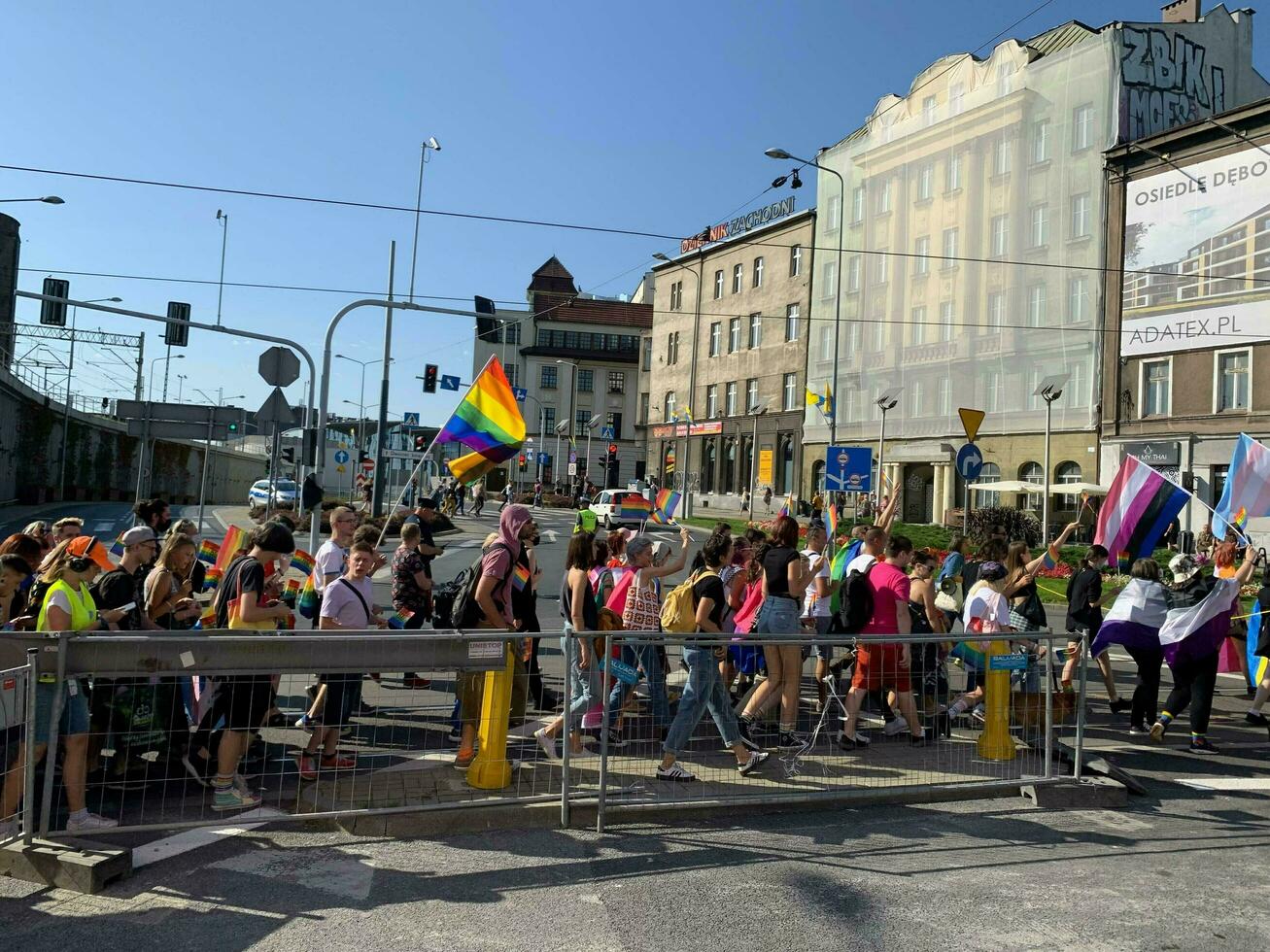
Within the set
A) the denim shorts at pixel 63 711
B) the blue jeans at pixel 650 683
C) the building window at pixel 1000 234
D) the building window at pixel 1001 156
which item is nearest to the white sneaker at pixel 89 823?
the denim shorts at pixel 63 711

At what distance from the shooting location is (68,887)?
4738mm

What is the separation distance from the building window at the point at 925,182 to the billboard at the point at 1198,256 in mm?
9575

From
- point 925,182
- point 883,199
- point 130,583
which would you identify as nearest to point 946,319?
point 925,182

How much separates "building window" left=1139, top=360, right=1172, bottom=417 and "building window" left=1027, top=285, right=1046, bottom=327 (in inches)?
174

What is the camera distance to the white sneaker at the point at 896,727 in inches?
311

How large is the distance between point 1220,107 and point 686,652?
4036cm

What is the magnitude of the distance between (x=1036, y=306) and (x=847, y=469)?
20154mm

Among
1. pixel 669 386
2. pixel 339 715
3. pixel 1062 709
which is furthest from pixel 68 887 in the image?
pixel 669 386

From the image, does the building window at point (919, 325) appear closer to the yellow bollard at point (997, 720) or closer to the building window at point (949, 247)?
the building window at point (949, 247)

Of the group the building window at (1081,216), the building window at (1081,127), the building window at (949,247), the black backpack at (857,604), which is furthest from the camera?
the building window at (949,247)

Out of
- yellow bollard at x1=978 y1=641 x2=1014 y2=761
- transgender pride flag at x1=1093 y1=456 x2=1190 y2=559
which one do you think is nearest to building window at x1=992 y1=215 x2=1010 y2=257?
transgender pride flag at x1=1093 y1=456 x2=1190 y2=559

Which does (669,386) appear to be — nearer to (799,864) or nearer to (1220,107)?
(1220,107)

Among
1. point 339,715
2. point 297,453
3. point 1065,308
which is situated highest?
point 1065,308

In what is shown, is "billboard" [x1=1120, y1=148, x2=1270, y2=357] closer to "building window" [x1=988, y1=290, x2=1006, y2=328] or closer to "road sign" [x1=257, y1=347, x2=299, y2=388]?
"building window" [x1=988, y1=290, x2=1006, y2=328]
